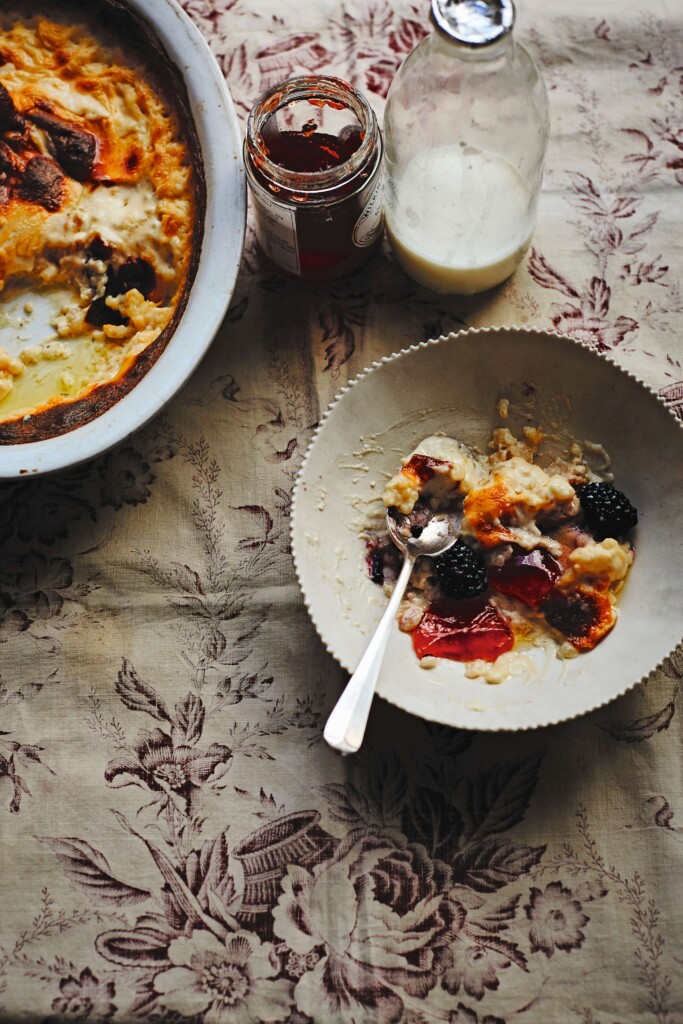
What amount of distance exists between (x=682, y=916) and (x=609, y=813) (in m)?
0.17

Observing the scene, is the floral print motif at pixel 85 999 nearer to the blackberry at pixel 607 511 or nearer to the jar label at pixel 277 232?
the blackberry at pixel 607 511

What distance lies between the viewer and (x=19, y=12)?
153 centimetres

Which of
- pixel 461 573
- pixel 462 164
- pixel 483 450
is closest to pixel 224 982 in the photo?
pixel 461 573

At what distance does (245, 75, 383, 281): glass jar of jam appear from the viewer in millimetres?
1320

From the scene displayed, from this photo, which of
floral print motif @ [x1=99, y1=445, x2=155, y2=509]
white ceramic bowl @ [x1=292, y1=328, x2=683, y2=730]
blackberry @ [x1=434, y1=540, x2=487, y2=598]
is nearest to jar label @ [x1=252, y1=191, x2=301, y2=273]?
white ceramic bowl @ [x1=292, y1=328, x2=683, y2=730]

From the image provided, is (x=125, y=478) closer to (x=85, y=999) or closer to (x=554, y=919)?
(x=85, y=999)

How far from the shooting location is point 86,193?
1500 millimetres

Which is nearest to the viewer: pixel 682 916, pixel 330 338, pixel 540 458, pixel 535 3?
pixel 682 916

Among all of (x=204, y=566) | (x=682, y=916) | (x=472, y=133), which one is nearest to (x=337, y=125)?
(x=472, y=133)

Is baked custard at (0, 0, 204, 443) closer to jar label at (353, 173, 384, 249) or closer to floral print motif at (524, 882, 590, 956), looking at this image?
jar label at (353, 173, 384, 249)

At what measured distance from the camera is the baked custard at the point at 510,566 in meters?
1.26

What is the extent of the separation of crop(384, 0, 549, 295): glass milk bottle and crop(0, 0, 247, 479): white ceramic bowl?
0.27 m

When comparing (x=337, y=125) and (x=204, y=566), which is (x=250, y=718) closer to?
(x=204, y=566)

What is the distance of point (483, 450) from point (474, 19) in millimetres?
621
